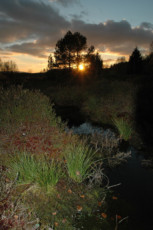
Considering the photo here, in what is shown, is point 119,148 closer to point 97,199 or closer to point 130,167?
point 130,167

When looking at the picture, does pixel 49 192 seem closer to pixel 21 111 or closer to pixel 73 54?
pixel 21 111

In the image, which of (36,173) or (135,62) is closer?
(36,173)

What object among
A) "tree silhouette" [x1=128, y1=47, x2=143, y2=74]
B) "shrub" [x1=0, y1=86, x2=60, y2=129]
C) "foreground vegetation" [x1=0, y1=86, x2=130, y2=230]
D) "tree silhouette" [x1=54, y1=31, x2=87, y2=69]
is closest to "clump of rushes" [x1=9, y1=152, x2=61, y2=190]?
"foreground vegetation" [x1=0, y1=86, x2=130, y2=230]

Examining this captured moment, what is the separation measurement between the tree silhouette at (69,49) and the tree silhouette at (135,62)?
9851 millimetres

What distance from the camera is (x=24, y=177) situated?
11.0 ft

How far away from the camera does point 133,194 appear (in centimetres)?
382

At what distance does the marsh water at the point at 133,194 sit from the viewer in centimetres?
301

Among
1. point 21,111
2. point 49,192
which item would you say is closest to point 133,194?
point 49,192

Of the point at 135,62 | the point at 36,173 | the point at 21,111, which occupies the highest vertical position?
the point at 135,62

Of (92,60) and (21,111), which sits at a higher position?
(92,60)

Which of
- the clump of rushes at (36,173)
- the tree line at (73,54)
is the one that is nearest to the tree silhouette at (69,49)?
the tree line at (73,54)

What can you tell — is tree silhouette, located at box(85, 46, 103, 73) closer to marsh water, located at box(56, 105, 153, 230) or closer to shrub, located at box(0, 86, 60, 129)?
shrub, located at box(0, 86, 60, 129)

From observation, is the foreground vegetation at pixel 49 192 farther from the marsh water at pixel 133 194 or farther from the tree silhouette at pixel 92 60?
the tree silhouette at pixel 92 60

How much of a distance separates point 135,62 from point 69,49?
42.7ft
